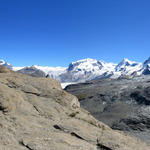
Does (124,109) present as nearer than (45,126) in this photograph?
No

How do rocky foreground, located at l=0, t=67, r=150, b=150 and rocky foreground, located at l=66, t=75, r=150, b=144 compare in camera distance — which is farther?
rocky foreground, located at l=66, t=75, r=150, b=144

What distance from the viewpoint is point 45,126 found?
44.9ft

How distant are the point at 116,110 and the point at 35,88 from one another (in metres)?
44.2

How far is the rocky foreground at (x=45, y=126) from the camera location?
450 inches

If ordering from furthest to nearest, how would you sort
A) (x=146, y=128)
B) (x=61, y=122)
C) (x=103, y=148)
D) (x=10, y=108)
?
(x=146, y=128)
(x=61, y=122)
(x=10, y=108)
(x=103, y=148)

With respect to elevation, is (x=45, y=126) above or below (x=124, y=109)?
above

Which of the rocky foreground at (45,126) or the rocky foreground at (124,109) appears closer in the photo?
the rocky foreground at (45,126)

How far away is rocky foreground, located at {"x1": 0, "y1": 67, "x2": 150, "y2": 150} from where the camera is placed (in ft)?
37.5

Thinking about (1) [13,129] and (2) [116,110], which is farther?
(2) [116,110]

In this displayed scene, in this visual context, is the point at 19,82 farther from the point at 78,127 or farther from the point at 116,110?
the point at 116,110

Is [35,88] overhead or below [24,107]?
overhead

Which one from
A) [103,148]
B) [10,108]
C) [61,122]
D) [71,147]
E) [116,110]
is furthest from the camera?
[116,110]

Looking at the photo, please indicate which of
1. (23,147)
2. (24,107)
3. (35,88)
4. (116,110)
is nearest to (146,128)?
(116,110)

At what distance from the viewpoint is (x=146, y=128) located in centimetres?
4372
